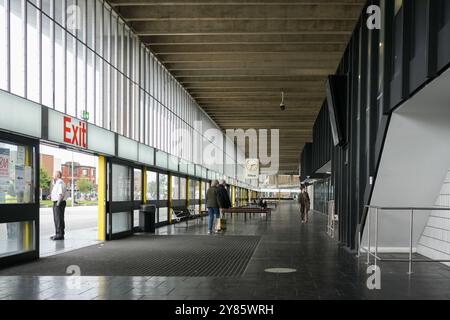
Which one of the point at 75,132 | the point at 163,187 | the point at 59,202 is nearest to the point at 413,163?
the point at 75,132

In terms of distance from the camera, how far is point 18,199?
8562 mm

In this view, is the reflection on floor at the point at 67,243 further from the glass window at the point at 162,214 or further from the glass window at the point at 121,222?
the glass window at the point at 162,214

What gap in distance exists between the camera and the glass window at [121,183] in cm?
1303

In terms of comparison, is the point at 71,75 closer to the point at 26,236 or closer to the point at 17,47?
the point at 17,47

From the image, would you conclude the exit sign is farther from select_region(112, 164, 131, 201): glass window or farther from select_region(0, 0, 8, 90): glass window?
select_region(0, 0, 8, 90): glass window

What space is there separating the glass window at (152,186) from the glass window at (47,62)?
7.00 meters

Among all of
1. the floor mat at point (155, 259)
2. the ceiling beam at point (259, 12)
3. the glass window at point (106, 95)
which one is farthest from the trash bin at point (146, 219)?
the ceiling beam at point (259, 12)

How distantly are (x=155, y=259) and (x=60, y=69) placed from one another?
172 inches

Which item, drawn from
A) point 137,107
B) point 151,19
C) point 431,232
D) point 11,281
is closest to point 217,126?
point 137,107

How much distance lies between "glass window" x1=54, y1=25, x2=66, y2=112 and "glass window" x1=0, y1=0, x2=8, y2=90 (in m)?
1.76

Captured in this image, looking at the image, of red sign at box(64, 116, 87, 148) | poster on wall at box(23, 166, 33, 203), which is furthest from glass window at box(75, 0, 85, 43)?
poster on wall at box(23, 166, 33, 203)

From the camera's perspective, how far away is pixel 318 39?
45.8ft

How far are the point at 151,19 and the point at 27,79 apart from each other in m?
4.32
